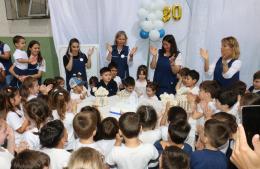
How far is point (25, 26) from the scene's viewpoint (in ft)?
19.2

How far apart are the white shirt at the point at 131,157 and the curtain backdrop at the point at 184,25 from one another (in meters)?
2.79

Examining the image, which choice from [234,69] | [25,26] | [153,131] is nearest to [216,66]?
[234,69]

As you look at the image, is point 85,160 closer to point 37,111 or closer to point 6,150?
point 6,150

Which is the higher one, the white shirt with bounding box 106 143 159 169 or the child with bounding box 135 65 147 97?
the child with bounding box 135 65 147 97

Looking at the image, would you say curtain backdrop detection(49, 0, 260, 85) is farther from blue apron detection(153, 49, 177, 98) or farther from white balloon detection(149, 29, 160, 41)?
blue apron detection(153, 49, 177, 98)

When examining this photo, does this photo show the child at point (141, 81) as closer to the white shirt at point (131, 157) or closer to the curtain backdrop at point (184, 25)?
the curtain backdrop at point (184, 25)

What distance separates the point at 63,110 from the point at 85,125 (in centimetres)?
57

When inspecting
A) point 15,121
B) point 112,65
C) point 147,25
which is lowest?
point 15,121

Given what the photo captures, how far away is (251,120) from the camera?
35.5 inches

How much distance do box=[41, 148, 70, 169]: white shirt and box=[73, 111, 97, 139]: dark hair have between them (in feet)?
0.63

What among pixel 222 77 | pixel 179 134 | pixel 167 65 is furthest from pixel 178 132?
pixel 167 65

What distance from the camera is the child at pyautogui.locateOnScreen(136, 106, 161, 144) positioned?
2299 mm

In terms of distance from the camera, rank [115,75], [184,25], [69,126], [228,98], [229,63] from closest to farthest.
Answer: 1. [69,126]
2. [228,98]
3. [229,63]
4. [115,75]
5. [184,25]

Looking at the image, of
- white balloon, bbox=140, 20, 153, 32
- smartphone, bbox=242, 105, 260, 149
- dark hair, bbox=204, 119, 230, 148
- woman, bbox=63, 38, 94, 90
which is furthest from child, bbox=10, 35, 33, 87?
smartphone, bbox=242, 105, 260, 149
